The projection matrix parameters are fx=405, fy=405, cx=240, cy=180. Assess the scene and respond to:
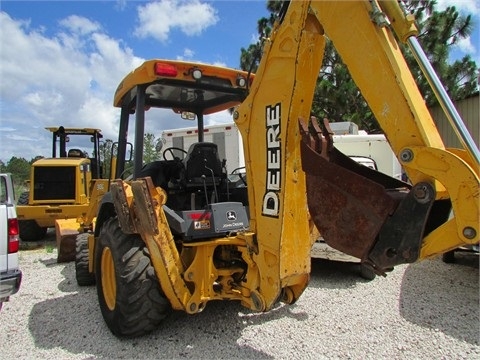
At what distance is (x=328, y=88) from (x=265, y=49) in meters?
13.2

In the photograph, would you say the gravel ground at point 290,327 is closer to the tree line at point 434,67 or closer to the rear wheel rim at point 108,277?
the rear wheel rim at point 108,277

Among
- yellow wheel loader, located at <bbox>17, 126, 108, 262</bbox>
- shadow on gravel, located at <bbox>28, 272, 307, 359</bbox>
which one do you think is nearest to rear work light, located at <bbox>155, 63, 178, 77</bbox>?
shadow on gravel, located at <bbox>28, 272, 307, 359</bbox>

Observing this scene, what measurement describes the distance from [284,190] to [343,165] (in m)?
0.41

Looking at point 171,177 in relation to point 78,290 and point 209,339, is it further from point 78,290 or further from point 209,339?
point 78,290

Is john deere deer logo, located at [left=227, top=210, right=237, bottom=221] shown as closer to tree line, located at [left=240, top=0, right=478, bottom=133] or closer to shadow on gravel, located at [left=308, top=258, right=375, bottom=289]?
shadow on gravel, located at [left=308, top=258, right=375, bottom=289]

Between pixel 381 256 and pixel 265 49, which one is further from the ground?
pixel 265 49

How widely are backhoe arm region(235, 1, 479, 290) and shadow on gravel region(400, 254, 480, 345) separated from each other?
1867 millimetres

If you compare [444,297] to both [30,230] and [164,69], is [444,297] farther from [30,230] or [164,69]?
[30,230]

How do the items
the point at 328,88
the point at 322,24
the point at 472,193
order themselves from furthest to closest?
the point at 328,88
the point at 322,24
the point at 472,193

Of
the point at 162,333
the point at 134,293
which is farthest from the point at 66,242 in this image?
the point at 134,293

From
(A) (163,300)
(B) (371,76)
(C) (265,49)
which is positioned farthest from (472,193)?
(A) (163,300)

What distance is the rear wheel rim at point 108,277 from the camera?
3.84m

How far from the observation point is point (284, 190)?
2.62 metres

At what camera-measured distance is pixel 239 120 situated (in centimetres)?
292
